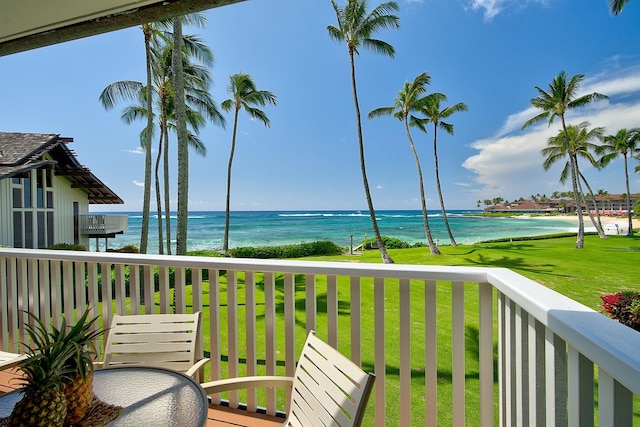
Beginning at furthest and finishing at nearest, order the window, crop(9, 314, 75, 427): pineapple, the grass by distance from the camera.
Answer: the window < the grass < crop(9, 314, 75, 427): pineapple

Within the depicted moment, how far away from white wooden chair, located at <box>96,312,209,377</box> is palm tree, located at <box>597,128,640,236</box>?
20516 mm

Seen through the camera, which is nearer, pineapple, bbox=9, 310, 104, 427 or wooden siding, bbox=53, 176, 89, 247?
pineapple, bbox=9, 310, 104, 427

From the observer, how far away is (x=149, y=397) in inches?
45.8

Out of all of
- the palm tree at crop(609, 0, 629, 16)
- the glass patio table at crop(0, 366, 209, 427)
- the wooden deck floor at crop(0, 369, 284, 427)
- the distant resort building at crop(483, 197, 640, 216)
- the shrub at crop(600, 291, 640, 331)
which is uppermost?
the palm tree at crop(609, 0, 629, 16)

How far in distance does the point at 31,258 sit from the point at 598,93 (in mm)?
23154

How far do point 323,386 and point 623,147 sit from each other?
2178 centimetres

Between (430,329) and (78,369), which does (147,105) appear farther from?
(430,329)

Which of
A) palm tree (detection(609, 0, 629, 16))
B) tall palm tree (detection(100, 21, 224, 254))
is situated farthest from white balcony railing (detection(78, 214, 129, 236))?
palm tree (detection(609, 0, 629, 16))

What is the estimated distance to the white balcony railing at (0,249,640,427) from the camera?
0.67 metres

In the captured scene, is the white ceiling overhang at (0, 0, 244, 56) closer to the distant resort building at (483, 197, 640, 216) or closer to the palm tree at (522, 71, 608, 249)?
the palm tree at (522, 71, 608, 249)

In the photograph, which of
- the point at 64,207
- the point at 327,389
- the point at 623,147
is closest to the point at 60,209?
the point at 64,207

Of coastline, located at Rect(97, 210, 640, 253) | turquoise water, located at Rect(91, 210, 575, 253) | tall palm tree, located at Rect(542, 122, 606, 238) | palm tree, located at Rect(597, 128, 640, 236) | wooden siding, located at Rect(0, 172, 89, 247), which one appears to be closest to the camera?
wooden siding, located at Rect(0, 172, 89, 247)

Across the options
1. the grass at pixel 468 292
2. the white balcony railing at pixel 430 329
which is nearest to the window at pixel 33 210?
the grass at pixel 468 292

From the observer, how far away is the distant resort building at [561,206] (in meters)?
19.5
